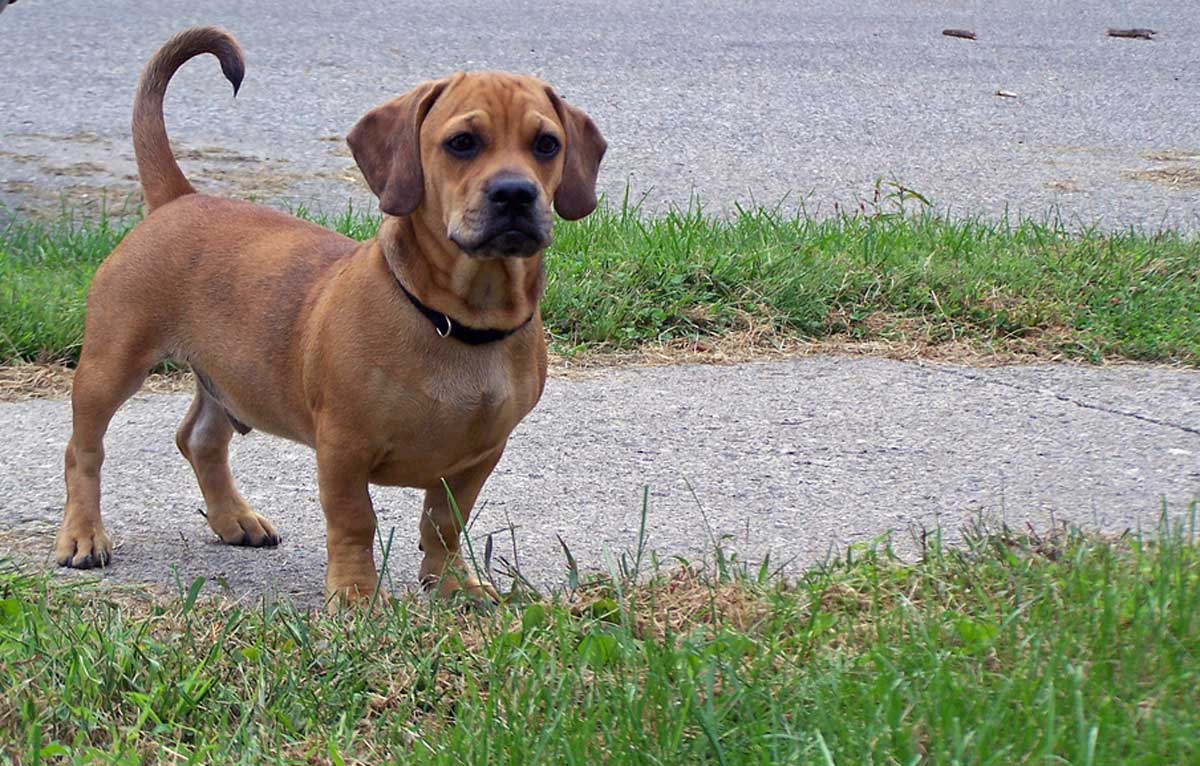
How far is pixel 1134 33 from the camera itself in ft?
40.4

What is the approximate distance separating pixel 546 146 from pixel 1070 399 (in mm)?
2453

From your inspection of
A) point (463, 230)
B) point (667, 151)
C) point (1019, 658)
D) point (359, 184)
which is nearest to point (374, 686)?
point (463, 230)

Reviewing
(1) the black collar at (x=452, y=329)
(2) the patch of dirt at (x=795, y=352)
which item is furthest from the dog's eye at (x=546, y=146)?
(2) the patch of dirt at (x=795, y=352)

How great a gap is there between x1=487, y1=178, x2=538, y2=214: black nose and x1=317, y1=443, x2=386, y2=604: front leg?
0.70 metres

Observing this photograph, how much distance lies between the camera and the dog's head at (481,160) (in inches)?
→ 130

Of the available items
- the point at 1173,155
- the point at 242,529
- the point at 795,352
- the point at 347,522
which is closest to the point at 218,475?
the point at 242,529

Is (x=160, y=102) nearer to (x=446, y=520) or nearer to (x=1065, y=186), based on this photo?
(x=446, y=520)

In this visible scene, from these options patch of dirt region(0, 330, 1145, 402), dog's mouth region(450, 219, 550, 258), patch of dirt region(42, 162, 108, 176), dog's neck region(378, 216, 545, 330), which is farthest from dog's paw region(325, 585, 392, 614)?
patch of dirt region(42, 162, 108, 176)

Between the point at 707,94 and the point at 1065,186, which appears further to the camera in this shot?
the point at 707,94

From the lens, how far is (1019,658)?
2.75 meters

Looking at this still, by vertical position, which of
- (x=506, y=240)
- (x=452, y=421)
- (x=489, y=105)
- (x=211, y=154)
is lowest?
(x=211, y=154)

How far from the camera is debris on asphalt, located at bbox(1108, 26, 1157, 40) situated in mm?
12273

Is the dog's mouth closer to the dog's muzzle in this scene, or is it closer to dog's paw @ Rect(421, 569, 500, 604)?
the dog's muzzle

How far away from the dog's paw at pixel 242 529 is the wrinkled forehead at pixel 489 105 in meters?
1.26
